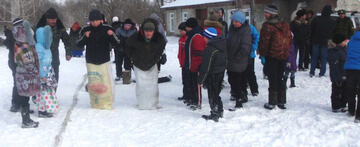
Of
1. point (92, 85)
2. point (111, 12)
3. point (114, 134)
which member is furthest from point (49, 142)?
point (111, 12)

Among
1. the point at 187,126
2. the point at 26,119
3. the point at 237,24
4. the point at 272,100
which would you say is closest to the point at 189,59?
the point at 237,24

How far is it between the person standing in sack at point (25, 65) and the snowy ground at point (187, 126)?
18.1 inches

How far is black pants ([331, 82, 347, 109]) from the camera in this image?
570cm

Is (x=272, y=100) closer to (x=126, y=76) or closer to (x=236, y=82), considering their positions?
(x=236, y=82)

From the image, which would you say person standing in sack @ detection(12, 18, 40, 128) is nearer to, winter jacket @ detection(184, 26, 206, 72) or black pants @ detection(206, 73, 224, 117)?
winter jacket @ detection(184, 26, 206, 72)

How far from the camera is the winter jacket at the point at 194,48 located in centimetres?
593

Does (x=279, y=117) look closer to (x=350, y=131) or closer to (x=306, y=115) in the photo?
(x=306, y=115)

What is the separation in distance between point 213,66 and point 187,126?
1047mm

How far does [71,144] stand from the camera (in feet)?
14.9

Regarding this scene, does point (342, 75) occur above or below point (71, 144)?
above

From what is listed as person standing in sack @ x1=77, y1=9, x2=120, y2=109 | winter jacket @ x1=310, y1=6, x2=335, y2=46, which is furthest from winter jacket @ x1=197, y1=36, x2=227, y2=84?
winter jacket @ x1=310, y1=6, x2=335, y2=46

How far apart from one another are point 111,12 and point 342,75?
30473mm

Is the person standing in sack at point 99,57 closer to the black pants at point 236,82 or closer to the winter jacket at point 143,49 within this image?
the winter jacket at point 143,49

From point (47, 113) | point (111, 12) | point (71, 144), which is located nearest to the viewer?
point (71, 144)
